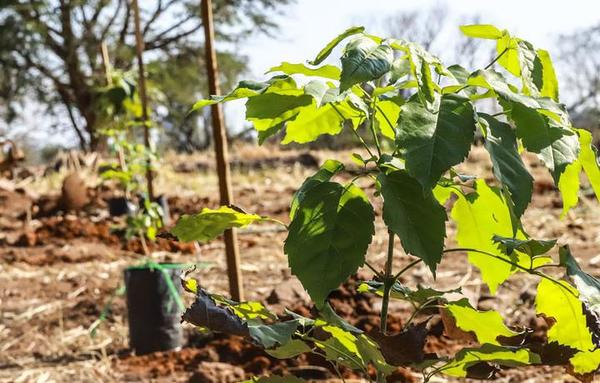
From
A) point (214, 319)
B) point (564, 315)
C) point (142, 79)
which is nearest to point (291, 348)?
point (214, 319)

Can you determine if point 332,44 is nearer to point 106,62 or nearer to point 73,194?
point 106,62

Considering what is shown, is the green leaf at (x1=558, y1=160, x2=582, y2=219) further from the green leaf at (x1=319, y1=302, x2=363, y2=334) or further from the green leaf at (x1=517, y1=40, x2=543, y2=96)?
the green leaf at (x1=319, y1=302, x2=363, y2=334)

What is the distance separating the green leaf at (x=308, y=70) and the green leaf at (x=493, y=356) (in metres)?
0.43

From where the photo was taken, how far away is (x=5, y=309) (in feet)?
13.6

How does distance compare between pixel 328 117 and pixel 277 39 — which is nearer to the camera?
pixel 328 117

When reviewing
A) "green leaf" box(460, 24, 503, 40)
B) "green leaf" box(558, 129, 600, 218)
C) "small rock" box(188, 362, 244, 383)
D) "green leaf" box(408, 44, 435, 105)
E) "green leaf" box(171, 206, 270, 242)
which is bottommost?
"small rock" box(188, 362, 244, 383)

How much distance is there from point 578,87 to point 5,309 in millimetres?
32352

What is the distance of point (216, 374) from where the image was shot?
2.69 metres

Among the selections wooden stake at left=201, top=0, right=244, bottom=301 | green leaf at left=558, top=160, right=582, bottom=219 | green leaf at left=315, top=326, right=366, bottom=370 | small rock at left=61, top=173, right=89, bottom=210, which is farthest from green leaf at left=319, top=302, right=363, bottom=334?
small rock at left=61, top=173, right=89, bottom=210

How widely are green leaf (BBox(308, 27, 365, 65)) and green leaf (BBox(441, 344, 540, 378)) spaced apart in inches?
18.2

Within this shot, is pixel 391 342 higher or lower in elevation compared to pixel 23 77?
lower

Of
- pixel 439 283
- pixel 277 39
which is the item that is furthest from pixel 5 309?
pixel 277 39

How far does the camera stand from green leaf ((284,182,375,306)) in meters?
0.97

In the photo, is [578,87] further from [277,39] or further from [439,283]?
[439,283]
